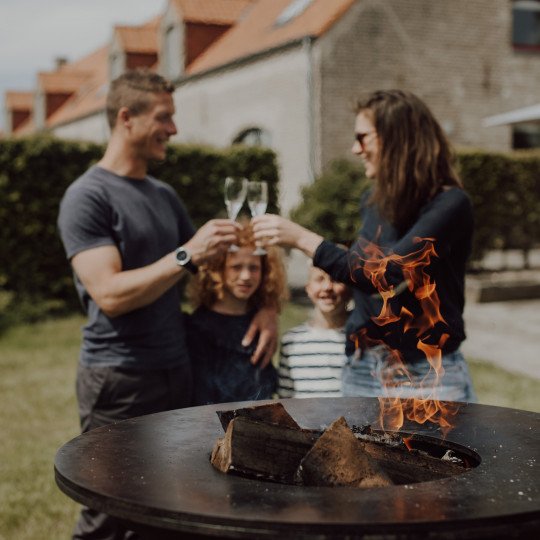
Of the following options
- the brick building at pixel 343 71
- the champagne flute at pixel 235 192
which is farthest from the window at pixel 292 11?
the champagne flute at pixel 235 192

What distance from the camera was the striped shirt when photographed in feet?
13.0

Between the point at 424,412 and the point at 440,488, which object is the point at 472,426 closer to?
the point at 424,412

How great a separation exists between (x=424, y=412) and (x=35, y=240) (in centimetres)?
1018

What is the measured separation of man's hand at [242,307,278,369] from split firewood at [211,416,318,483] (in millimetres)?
1500

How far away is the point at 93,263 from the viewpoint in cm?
336

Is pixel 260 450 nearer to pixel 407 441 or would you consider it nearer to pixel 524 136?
pixel 407 441

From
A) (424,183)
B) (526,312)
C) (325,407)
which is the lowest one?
(526,312)

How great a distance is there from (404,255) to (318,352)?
103cm

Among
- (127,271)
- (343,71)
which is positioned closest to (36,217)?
(343,71)

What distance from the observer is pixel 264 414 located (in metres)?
2.48

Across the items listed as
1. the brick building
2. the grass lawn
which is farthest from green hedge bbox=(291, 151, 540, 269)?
the grass lawn

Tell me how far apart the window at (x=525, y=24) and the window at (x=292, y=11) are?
5.18 meters

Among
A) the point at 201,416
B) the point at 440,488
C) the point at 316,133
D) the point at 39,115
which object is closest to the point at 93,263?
the point at 201,416

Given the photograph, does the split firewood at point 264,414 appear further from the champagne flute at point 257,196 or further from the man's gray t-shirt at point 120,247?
the man's gray t-shirt at point 120,247
